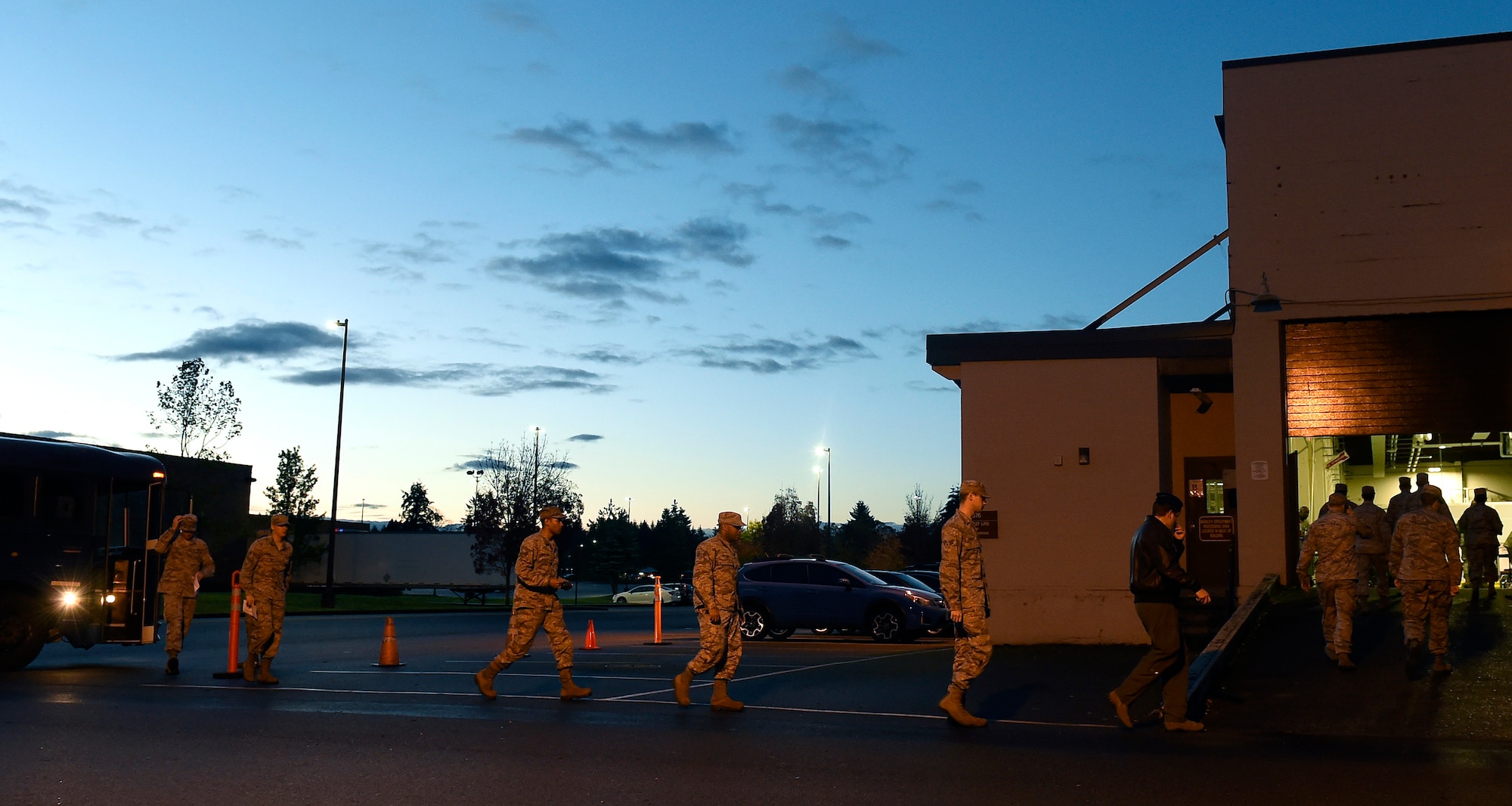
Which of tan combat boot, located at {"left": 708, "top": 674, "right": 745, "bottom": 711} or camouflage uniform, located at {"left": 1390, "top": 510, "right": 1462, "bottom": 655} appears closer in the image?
tan combat boot, located at {"left": 708, "top": 674, "right": 745, "bottom": 711}

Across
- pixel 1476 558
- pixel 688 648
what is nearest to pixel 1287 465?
pixel 1476 558

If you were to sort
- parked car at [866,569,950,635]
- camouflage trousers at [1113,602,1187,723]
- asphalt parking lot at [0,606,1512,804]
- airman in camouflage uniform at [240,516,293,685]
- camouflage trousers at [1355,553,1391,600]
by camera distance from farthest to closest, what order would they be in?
parked car at [866,569,950,635] → camouflage trousers at [1355,553,1391,600] → airman in camouflage uniform at [240,516,293,685] → camouflage trousers at [1113,602,1187,723] → asphalt parking lot at [0,606,1512,804]

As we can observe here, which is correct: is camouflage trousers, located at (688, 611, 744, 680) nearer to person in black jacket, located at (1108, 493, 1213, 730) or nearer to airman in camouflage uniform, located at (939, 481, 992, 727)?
airman in camouflage uniform, located at (939, 481, 992, 727)

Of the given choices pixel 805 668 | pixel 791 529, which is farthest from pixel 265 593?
pixel 791 529

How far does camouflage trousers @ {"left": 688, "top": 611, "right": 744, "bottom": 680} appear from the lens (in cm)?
1146

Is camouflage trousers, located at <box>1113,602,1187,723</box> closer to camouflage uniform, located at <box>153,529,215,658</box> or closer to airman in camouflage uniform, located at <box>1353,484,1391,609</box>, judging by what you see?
airman in camouflage uniform, located at <box>1353,484,1391,609</box>

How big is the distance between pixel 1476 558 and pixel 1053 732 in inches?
450

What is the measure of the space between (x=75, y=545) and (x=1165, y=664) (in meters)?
13.4

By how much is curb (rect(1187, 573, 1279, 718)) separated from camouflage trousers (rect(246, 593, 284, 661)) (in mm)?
9287

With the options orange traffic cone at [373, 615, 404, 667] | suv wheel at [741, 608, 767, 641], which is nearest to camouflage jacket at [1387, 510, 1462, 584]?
orange traffic cone at [373, 615, 404, 667]

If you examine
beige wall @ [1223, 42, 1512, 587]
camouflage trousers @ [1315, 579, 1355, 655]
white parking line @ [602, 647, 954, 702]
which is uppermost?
beige wall @ [1223, 42, 1512, 587]

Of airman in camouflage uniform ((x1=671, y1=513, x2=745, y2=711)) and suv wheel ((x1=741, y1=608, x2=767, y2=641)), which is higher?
airman in camouflage uniform ((x1=671, y1=513, x2=745, y2=711))

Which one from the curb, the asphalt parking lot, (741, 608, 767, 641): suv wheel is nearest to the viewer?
the asphalt parking lot

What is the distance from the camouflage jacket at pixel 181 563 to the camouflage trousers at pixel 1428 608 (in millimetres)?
13338
